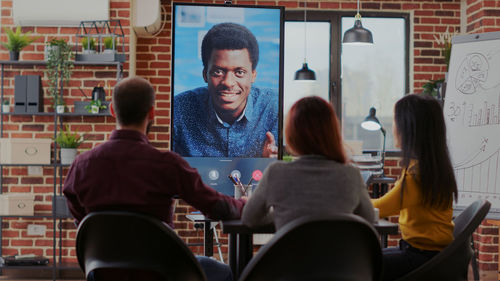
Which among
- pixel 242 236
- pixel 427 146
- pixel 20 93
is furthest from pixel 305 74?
pixel 242 236

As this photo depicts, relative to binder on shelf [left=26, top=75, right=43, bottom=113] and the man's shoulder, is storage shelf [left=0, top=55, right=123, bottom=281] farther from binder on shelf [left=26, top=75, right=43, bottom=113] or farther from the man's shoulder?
the man's shoulder

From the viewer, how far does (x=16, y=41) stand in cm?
498

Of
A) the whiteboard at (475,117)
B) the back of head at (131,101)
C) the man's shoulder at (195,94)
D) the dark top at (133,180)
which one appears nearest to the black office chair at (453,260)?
the dark top at (133,180)

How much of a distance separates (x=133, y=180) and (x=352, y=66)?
4448 mm

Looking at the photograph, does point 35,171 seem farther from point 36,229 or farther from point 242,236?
point 242,236

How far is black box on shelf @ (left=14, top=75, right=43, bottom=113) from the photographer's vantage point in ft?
16.4

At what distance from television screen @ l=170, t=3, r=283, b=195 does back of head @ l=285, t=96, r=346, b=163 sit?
6.25ft

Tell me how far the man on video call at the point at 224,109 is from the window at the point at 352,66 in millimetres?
2072

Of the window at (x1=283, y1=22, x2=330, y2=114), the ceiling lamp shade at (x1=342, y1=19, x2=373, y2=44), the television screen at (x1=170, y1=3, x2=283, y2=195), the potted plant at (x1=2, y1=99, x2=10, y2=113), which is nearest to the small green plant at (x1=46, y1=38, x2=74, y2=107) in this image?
the potted plant at (x1=2, y1=99, x2=10, y2=113)

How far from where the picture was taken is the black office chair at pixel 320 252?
1757 millimetres

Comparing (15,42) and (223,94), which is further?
(15,42)

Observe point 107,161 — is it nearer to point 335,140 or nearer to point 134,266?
point 134,266

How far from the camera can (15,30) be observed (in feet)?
17.0

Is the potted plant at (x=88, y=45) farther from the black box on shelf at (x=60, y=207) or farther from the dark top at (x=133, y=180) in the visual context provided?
the dark top at (x=133, y=180)
